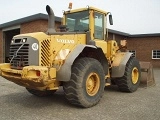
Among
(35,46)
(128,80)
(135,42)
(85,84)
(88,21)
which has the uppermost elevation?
(135,42)

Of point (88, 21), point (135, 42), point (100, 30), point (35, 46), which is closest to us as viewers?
point (35, 46)

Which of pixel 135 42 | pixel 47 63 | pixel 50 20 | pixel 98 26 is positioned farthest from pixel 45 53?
pixel 135 42

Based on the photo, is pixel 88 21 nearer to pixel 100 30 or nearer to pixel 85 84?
pixel 100 30

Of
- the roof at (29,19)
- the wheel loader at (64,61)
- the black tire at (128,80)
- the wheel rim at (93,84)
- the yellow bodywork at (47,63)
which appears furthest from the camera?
the roof at (29,19)

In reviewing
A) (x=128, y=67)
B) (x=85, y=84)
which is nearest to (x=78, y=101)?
(x=85, y=84)

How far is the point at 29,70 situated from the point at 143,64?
243 inches

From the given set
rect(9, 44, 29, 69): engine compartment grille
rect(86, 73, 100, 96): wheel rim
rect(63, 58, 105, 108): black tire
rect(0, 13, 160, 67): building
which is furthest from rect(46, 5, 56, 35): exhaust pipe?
rect(0, 13, 160, 67): building

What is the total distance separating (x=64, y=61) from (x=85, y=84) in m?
0.76

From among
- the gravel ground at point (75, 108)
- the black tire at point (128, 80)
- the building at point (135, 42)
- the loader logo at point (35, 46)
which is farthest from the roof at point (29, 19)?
the loader logo at point (35, 46)

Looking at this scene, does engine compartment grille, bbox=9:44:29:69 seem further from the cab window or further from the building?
the building

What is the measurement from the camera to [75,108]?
5.66 metres

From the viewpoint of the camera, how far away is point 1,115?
507 centimetres

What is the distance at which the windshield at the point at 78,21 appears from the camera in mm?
6680

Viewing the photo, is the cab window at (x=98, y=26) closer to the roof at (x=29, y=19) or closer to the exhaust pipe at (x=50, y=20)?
the exhaust pipe at (x=50, y=20)
